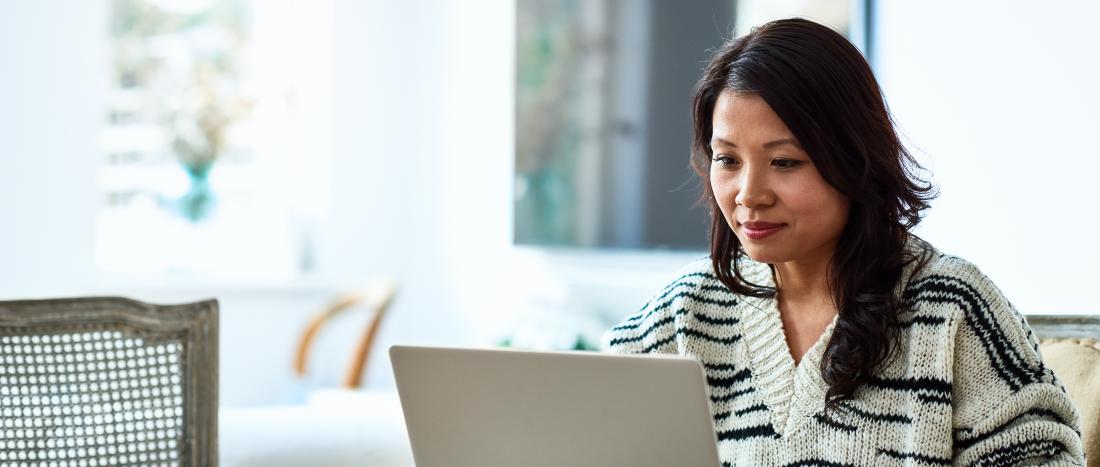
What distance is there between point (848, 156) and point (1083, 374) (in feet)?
1.31

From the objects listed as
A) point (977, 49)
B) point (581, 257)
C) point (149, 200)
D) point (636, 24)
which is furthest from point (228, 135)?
point (977, 49)

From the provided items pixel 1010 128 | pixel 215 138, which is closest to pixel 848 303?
pixel 1010 128

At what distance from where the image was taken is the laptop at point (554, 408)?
0.98 metres

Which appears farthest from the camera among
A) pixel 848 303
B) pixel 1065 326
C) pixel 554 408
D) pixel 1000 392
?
pixel 1065 326

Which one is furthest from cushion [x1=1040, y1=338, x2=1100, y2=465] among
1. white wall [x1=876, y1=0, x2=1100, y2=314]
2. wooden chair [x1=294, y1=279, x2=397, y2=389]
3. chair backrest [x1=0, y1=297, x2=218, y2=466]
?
wooden chair [x1=294, y1=279, x2=397, y2=389]

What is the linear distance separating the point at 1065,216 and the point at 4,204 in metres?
3.72

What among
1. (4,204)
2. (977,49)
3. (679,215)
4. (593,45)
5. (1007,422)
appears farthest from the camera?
(4,204)

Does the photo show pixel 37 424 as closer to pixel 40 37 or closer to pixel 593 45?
pixel 593 45

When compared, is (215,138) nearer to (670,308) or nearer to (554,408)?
(670,308)

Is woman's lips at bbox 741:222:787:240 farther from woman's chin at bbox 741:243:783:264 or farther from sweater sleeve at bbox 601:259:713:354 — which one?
sweater sleeve at bbox 601:259:713:354

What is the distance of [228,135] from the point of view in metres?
4.78

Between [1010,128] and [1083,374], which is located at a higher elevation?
[1010,128]

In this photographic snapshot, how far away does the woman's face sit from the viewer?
1188mm

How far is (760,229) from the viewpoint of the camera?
1216 millimetres
